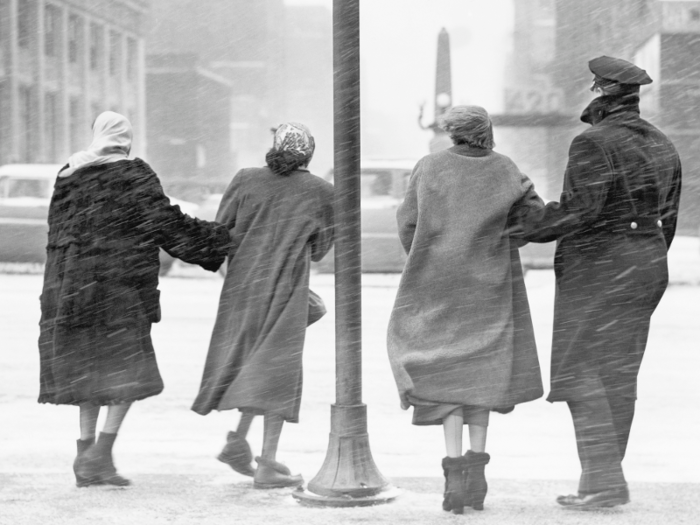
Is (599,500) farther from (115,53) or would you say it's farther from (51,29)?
(115,53)

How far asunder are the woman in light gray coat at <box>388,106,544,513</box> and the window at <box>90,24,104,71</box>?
150 feet

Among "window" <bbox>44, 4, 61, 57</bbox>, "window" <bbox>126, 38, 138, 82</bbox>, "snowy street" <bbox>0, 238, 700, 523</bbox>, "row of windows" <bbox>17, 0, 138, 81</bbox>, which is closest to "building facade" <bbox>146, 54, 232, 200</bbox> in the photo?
"window" <bbox>126, 38, 138, 82</bbox>

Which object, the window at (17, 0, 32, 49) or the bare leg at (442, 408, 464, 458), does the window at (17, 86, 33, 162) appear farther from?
the bare leg at (442, 408, 464, 458)

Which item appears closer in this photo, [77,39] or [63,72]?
[63,72]

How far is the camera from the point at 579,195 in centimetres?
471

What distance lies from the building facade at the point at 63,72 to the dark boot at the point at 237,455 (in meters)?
32.8

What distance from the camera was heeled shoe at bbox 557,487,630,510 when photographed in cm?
470

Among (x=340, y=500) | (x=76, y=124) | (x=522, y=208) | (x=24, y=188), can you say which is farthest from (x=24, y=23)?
(x=340, y=500)

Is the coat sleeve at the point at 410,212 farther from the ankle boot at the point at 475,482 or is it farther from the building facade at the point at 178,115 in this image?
the building facade at the point at 178,115

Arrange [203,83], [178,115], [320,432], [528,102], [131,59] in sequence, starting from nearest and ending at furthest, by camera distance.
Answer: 1. [320,432]
2. [528,102]
3. [131,59]
4. [178,115]
5. [203,83]

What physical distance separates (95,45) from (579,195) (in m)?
46.7

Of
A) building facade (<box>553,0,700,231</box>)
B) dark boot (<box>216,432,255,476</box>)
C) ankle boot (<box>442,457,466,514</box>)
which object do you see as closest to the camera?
ankle boot (<box>442,457,466,514</box>)

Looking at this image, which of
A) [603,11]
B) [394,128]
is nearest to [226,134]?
[603,11]

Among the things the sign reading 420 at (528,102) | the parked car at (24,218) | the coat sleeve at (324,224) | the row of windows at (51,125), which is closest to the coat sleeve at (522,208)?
the coat sleeve at (324,224)
